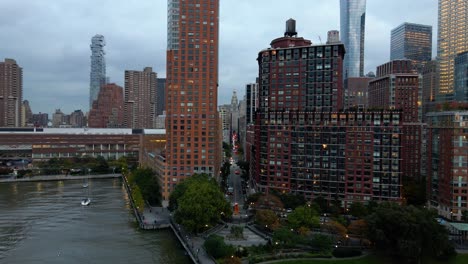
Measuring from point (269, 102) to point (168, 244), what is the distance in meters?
50.5

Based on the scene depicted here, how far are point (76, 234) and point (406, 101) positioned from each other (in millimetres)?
104394

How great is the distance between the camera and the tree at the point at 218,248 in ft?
166

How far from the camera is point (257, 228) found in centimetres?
6650

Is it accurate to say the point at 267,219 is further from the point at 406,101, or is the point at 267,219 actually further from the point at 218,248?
the point at 406,101

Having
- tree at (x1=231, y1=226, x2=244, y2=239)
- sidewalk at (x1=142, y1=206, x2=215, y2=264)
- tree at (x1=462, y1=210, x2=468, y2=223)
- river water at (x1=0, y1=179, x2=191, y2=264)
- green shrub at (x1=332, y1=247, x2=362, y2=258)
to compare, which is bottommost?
river water at (x1=0, y1=179, x2=191, y2=264)

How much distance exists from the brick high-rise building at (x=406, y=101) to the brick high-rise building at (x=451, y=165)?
1107cm

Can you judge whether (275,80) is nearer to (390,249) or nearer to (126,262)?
(390,249)

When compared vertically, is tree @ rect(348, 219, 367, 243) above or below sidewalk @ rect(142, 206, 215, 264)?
above

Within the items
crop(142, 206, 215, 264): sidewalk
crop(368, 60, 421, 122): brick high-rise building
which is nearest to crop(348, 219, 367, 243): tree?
crop(142, 206, 215, 264): sidewalk

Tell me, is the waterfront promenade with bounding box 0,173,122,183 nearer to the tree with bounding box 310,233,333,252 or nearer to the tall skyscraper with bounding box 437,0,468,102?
the tree with bounding box 310,233,333,252

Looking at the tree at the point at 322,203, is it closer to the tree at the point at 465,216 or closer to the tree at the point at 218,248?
the tree at the point at 465,216

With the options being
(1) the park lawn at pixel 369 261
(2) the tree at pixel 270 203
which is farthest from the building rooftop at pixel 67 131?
(1) the park lawn at pixel 369 261

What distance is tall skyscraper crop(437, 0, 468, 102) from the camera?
17675cm

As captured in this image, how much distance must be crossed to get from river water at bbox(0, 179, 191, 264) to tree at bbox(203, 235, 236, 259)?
4.94 meters
